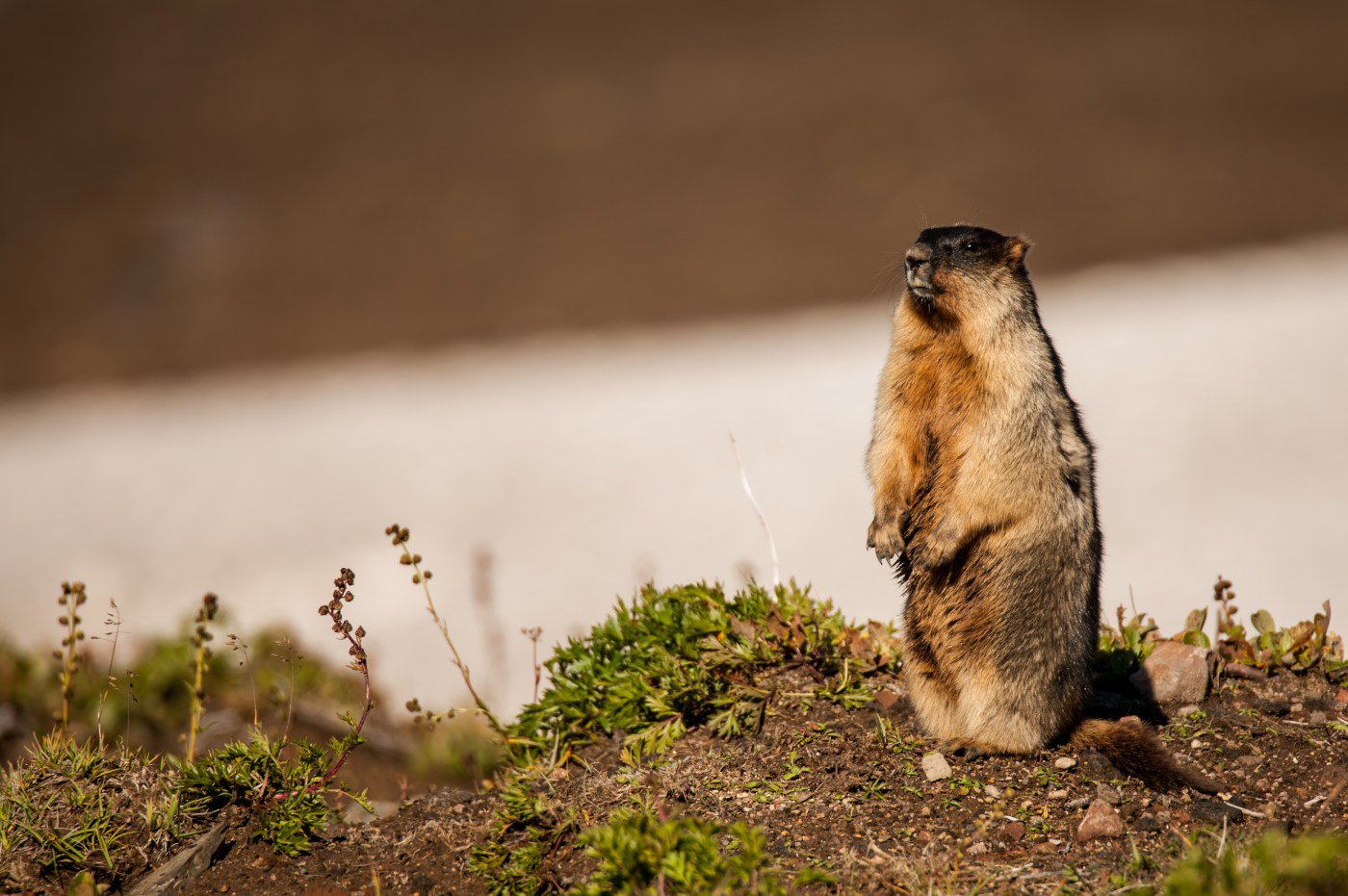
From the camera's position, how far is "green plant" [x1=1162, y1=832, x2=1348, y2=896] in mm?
2232

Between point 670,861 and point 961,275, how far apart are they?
216 cm

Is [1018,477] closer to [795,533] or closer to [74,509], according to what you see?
[795,533]

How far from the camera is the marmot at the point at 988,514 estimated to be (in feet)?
12.4

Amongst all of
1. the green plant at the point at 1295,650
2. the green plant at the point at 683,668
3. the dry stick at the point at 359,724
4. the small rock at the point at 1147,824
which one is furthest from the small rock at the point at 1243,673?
the dry stick at the point at 359,724

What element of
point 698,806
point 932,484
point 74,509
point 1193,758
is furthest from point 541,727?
point 74,509

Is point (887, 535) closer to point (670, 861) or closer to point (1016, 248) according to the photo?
point (1016, 248)

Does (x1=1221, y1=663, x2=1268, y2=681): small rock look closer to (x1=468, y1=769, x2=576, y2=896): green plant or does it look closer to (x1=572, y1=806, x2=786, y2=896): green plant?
(x1=572, y1=806, x2=786, y2=896): green plant

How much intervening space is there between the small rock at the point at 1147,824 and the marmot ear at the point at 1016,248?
1815 mm

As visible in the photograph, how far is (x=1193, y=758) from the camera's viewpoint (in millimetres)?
3840

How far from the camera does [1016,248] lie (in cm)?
408

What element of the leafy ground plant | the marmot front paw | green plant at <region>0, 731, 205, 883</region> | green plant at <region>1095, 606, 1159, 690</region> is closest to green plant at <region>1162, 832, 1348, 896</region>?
the leafy ground plant

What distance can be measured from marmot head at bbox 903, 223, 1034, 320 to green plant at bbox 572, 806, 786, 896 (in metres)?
1.90

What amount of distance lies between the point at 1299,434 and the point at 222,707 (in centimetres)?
796

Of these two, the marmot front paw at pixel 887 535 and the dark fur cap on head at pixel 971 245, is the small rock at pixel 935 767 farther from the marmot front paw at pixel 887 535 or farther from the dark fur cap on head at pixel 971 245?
the dark fur cap on head at pixel 971 245
